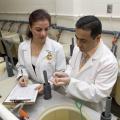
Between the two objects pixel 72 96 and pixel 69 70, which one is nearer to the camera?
pixel 72 96

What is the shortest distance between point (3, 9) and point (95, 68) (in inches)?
179

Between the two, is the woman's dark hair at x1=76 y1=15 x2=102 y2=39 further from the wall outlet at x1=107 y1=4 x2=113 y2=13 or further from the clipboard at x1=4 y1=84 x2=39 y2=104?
the wall outlet at x1=107 y1=4 x2=113 y2=13

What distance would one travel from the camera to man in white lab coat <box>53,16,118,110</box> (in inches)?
41.4

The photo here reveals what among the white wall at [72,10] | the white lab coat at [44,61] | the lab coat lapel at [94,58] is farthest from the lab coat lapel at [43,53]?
the white wall at [72,10]

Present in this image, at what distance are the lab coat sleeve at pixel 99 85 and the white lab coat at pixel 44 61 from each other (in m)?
0.42

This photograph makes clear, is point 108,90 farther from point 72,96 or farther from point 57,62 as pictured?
point 57,62

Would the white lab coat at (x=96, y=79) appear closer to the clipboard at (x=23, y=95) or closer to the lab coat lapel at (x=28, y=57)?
the clipboard at (x=23, y=95)

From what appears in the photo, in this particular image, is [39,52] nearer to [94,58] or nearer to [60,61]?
[60,61]

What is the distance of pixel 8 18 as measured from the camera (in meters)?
4.99

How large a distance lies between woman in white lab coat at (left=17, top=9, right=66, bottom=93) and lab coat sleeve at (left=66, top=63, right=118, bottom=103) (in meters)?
0.42

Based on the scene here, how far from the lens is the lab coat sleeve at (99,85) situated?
1.05 m

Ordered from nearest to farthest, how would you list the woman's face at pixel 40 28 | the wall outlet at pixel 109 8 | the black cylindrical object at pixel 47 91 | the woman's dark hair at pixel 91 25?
the woman's dark hair at pixel 91 25 → the black cylindrical object at pixel 47 91 → the woman's face at pixel 40 28 → the wall outlet at pixel 109 8

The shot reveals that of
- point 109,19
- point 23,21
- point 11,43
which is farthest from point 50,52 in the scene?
point 23,21

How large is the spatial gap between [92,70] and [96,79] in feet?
Answer: 0.20
